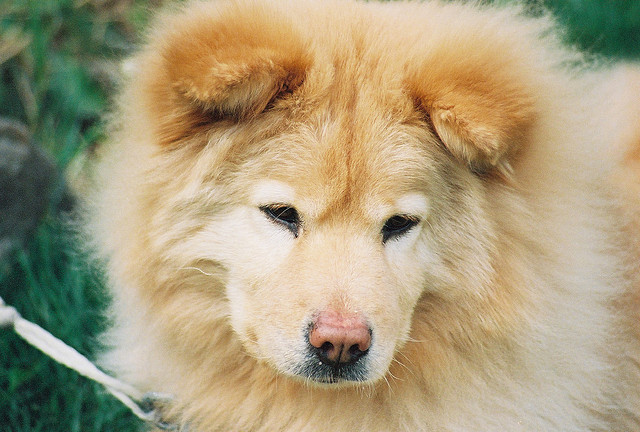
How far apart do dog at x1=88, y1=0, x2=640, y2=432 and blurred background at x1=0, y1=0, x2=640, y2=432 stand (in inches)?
44.3

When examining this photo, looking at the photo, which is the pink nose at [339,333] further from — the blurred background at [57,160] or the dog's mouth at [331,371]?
the blurred background at [57,160]

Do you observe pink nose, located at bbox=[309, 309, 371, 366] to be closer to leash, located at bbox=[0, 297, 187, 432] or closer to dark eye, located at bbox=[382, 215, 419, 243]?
dark eye, located at bbox=[382, 215, 419, 243]

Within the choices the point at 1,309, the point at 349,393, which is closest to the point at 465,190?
the point at 349,393

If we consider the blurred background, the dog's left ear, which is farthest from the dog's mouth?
the blurred background

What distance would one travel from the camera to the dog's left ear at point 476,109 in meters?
2.61

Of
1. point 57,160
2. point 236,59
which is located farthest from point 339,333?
point 57,160

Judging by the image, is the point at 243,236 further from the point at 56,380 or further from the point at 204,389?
the point at 56,380

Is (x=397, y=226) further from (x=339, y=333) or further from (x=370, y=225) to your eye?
(x=339, y=333)

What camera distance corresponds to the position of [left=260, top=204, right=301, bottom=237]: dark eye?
9.09 feet

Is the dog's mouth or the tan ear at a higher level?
the tan ear

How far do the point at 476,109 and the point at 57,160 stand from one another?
3723mm

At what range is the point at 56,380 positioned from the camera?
13.7 feet

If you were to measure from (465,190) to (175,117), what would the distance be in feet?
3.90

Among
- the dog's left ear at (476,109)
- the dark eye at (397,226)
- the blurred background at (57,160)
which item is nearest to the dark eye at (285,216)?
the dark eye at (397,226)
